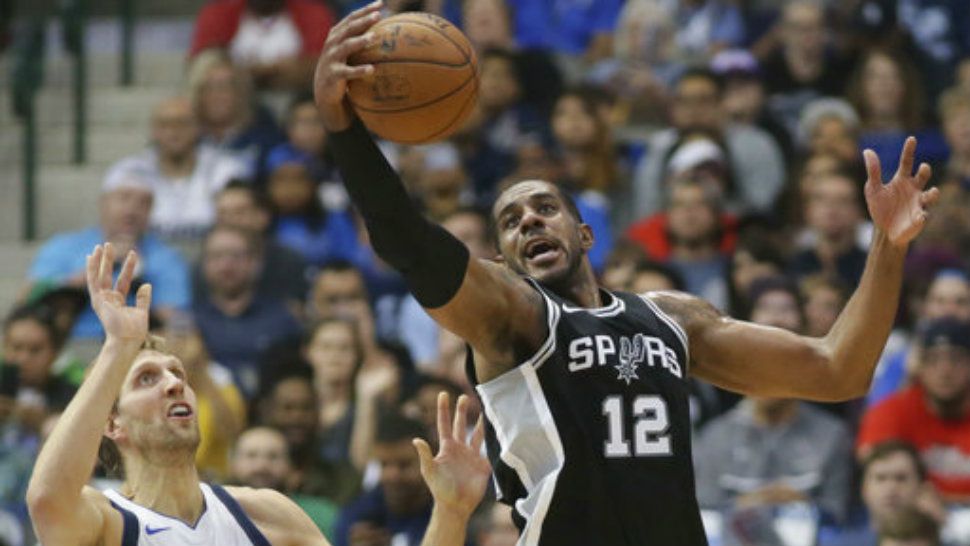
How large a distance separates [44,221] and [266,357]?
→ 10.5ft

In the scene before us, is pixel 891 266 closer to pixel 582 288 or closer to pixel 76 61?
pixel 582 288

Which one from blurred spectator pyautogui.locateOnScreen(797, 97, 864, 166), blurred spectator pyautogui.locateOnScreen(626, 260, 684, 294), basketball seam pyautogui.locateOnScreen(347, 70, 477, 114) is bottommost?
blurred spectator pyautogui.locateOnScreen(626, 260, 684, 294)

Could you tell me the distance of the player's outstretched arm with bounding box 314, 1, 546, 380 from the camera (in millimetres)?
5863

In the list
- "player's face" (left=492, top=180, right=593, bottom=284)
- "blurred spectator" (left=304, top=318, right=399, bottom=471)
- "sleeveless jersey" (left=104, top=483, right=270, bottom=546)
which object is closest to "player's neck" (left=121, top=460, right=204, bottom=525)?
"sleeveless jersey" (left=104, top=483, right=270, bottom=546)

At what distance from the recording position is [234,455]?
10.4 metres

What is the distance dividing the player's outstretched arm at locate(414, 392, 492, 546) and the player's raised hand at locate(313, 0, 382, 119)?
1.08 meters

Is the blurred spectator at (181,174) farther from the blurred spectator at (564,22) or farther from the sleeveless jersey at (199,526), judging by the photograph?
the sleeveless jersey at (199,526)

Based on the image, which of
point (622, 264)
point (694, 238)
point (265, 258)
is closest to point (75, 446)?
point (622, 264)

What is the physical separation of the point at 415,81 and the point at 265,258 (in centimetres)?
576

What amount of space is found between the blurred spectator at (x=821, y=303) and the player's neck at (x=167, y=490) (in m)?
4.74

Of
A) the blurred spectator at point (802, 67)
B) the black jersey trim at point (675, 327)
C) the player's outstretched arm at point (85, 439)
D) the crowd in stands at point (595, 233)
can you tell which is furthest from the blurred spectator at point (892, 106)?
the player's outstretched arm at point (85, 439)

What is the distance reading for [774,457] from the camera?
392 inches

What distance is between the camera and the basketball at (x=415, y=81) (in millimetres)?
6004

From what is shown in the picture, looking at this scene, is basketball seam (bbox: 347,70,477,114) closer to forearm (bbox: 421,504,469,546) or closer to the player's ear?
the player's ear
